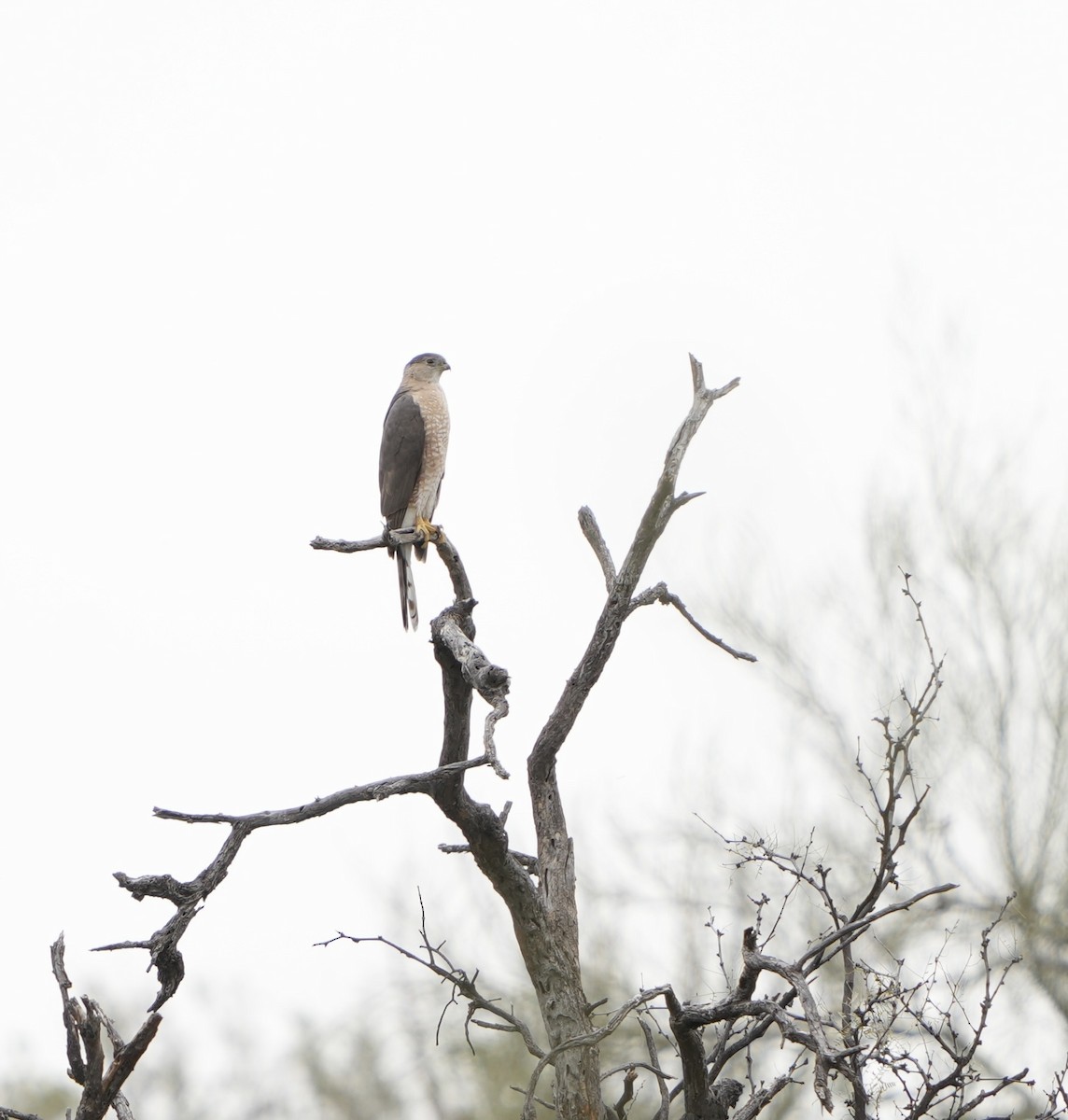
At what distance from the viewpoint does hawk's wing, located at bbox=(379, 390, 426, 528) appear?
5941mm

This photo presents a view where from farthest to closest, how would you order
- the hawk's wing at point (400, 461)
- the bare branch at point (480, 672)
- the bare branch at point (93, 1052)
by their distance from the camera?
the hawk's wing at point (400, 461) < the bare branch at point (480, 672) < the bare branch at point (93, 1052)

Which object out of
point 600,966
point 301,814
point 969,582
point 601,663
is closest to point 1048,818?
point 969,582

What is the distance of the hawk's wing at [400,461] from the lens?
19.5 feet

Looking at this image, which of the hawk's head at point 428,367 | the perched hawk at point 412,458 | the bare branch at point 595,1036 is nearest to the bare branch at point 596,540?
the bare branch at point 595,1036

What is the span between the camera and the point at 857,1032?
2.96 m

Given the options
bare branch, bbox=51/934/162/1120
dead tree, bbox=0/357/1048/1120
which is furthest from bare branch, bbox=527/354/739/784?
bare branch, bbox=51/934/162/1120

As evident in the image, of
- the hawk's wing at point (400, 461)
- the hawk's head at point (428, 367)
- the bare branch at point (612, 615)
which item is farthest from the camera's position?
the hawk's head at point (428, 367)

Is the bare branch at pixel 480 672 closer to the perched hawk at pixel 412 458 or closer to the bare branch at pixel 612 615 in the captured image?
the bare branch at pixel 612 615

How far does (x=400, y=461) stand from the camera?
236 inches

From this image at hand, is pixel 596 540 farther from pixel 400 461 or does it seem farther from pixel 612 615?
pixel 400 461

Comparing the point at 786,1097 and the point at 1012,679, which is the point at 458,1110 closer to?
the point at 786,1097

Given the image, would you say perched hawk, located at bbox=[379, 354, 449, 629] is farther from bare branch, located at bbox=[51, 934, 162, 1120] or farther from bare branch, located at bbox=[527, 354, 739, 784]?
bare branch, located at bbox=[51, 934, 162, 1120]

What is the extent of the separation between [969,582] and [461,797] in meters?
9.38

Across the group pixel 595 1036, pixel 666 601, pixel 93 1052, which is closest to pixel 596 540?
pixel 666 601
